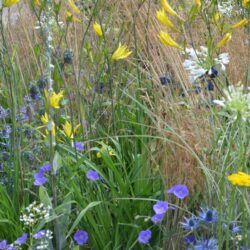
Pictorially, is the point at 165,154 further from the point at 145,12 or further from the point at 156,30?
the point at 145,12

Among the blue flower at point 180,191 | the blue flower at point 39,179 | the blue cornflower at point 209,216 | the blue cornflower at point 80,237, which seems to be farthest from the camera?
the blue flower at point 39,179

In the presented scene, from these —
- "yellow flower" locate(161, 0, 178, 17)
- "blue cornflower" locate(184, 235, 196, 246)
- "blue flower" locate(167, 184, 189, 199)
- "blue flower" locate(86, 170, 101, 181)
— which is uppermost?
"yellow flower" locate(161, 0, 178, 17)

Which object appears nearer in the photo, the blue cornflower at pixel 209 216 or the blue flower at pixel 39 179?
the blue cornflower at pixel 209 216

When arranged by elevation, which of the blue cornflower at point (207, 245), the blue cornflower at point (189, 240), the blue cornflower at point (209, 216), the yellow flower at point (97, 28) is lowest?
the blue cornflower at point (189, 240)

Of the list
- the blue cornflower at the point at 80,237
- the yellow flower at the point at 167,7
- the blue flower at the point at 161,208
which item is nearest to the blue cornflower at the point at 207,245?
the blue flower at the point at 161,208

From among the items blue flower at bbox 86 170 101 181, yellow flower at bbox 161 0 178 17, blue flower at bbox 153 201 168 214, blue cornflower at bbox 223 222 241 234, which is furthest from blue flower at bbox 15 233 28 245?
yellow flower at bbox 161 0 178 17

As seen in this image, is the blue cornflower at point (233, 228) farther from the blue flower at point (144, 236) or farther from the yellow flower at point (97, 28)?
the yellow flower at point (97, 28)

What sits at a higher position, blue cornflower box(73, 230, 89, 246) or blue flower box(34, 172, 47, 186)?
blue flower box(34, 172, 47, 186)

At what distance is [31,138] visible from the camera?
11.0 ft

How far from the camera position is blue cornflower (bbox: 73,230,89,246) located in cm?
245

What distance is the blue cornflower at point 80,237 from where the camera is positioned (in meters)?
2.45

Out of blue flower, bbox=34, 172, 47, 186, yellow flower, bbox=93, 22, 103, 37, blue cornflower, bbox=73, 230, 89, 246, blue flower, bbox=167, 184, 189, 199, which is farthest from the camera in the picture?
yellow flower, bbox=93, 22, 103, 37

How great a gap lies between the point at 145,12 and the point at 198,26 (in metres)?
0.44

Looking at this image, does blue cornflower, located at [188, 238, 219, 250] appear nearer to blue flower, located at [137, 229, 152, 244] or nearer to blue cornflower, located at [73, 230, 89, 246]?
Answer: blue flower, located at [137, 229, 152, 244]
